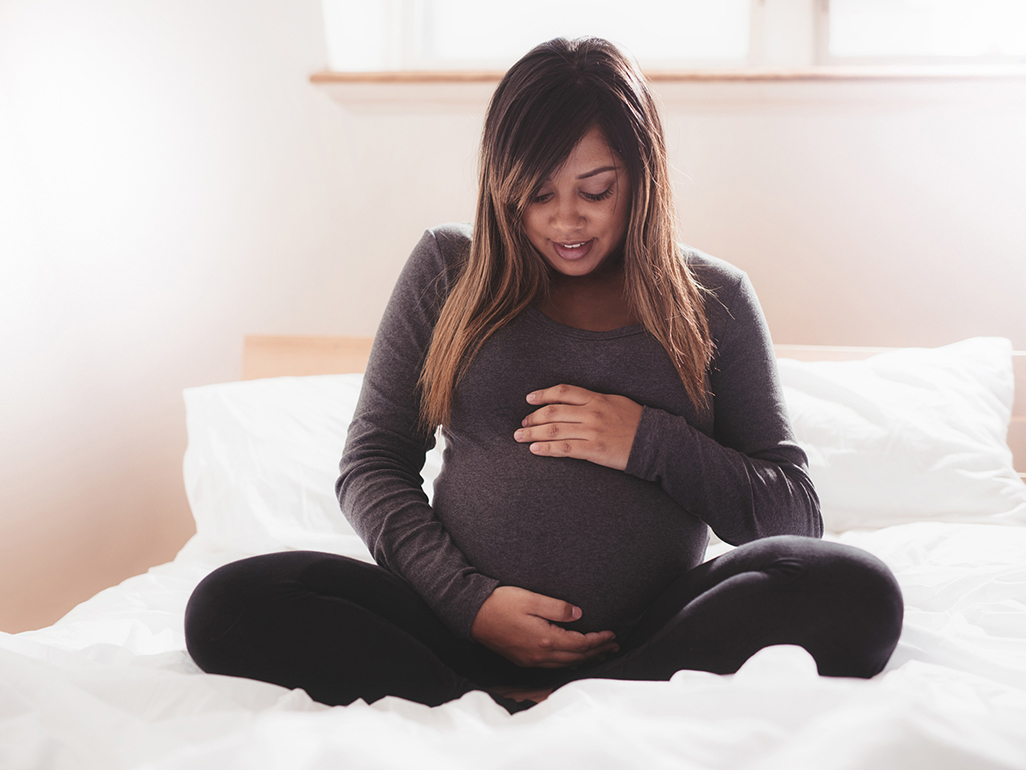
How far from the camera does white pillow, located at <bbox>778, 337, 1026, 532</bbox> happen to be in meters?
1.30

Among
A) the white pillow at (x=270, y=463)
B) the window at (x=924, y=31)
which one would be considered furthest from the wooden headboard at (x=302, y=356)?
the window at (x=924, y=31)

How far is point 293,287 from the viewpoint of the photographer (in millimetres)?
1872

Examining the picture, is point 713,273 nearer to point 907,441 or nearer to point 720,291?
point 720,291

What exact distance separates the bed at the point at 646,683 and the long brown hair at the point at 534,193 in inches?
15.3

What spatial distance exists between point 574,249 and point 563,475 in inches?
10.4

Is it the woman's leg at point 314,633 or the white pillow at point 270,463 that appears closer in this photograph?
the woman's leg at point 314,633

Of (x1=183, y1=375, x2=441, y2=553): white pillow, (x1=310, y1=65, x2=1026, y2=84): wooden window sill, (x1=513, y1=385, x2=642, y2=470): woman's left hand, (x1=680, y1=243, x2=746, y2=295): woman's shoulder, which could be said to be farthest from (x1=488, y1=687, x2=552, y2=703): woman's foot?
(x1=310, y1=65, x2=1026, y2=84): wooden window sill

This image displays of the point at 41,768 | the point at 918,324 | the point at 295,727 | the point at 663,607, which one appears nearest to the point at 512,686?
the point at 663,607

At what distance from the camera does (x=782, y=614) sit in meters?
0.78

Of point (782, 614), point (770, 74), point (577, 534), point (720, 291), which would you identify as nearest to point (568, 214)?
point (720, 291)

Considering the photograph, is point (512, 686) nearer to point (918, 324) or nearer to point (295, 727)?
point (295, 727)

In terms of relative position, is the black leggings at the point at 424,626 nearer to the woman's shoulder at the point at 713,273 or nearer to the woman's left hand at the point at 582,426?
the woman's left hand at the point at 582,426

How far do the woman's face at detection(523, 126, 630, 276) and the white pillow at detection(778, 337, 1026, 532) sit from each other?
604mm

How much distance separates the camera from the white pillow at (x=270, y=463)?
130 centimetres
